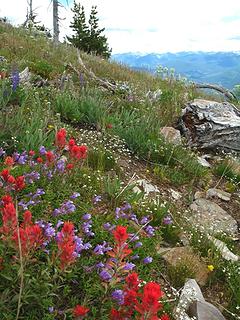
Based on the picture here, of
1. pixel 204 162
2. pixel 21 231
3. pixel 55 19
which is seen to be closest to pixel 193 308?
pixel 21 231

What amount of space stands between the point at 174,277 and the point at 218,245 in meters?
0.90

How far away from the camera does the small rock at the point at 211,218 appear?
4.40 m

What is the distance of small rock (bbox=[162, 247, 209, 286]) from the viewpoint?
3.38 m

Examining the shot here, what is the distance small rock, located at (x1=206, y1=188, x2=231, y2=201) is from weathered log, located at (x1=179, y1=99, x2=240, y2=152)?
63.6 inches

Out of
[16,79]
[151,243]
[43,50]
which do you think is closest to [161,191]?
[151,243]

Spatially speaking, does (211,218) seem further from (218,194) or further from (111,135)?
(111,135)

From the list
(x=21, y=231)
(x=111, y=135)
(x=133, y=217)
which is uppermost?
(x=21, y=231)

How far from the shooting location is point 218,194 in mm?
5328

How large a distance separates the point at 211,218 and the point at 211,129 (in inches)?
109

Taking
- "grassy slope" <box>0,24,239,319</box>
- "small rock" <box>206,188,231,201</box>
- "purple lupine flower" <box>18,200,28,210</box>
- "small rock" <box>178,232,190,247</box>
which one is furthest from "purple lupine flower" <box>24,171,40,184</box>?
"small rock" <box>206,188,231,201</box>

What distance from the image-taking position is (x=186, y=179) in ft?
17.4

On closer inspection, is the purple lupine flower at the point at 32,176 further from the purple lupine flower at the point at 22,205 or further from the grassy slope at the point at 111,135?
the purple lupine flower at the point at 22,205

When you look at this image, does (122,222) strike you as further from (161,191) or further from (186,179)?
(186,179)

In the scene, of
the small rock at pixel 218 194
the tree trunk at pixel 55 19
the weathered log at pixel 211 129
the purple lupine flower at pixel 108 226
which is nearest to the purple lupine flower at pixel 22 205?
the purple lupine flower at pixel 108 226
